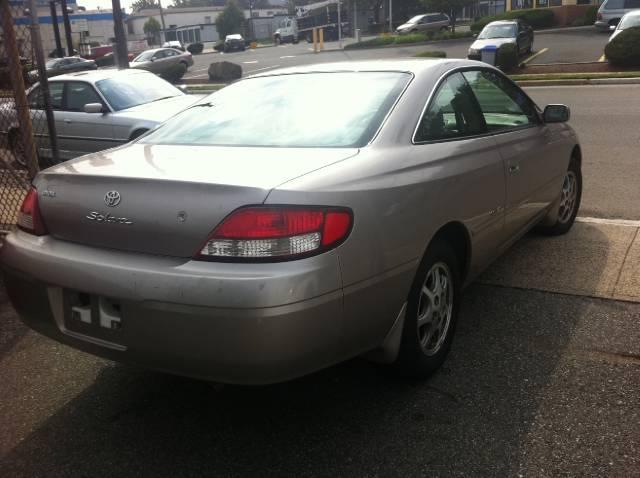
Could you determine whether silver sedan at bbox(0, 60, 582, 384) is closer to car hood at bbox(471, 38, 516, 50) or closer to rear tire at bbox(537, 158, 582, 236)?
rear tire at bbox(537, 158, 582, 236)

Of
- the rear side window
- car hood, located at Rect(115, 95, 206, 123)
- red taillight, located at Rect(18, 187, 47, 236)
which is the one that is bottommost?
car hood, located at Rect(115, 95, 206, 123)

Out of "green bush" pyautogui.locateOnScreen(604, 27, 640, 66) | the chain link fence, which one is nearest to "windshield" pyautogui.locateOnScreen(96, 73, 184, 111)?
the chain link fence

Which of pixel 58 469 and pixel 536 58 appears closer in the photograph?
pixel 58 469

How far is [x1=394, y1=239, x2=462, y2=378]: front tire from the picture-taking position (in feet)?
9.59

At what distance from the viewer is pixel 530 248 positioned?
503cm

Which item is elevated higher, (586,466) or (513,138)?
(513,138)

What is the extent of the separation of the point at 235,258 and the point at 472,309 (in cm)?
210

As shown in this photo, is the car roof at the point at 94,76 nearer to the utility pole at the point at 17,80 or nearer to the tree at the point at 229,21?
the utility pole at the point at 17,80

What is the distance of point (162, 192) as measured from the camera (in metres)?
2.51

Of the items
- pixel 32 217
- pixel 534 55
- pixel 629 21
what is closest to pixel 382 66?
pixel 32 217

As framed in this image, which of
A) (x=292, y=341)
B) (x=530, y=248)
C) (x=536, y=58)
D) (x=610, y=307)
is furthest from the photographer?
(x=536, y=58)

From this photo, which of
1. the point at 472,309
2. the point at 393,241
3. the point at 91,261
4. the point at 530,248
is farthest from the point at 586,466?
the point at 530,248

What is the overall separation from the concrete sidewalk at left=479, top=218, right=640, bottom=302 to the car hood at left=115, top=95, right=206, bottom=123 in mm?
5244

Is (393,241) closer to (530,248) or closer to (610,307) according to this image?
(610,307)
